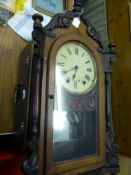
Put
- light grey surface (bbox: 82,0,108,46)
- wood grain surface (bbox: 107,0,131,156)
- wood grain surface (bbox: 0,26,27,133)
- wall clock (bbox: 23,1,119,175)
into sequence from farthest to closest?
light grey surface (bbox: 82,0,108,46)
wood grain surface (bbox: 107,0,131,156)
wood grain surface (bbox: 0,26,27,133)
wall clock (bbox: 23,1,119,175)

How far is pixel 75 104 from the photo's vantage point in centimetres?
79

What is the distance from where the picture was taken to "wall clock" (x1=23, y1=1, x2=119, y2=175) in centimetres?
69

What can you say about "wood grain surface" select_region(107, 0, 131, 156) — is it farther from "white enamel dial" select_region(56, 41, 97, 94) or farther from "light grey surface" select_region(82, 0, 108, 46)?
"white enamel dial" select_region(56, 41, 97, 94)

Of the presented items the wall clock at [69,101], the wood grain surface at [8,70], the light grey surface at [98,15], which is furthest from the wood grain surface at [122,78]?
the wood grain surface at [8,70]

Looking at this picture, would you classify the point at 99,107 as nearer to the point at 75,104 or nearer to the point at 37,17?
the point at 75,104

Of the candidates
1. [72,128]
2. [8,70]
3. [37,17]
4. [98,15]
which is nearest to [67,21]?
[37,17]

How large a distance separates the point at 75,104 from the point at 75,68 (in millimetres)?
144

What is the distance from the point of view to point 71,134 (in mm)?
781

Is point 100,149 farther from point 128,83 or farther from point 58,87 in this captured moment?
→ point 128,83

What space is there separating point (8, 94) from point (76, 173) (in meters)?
0.41

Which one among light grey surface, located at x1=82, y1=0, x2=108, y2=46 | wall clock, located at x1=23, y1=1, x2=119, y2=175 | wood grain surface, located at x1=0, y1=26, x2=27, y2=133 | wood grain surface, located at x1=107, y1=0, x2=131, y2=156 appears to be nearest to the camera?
wall clock, located at x1=23, y1=1, x2=119, y2=175

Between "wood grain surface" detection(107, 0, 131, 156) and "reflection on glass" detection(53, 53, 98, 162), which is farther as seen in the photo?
"wood grain surface" detection(107, 0, 131, 156)

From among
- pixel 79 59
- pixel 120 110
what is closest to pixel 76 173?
pixel 79 59

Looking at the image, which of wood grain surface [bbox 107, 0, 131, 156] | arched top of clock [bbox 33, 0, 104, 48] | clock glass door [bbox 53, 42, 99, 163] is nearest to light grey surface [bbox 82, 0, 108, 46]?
wood grain surface [bbox 107, 0, 131, 156]
